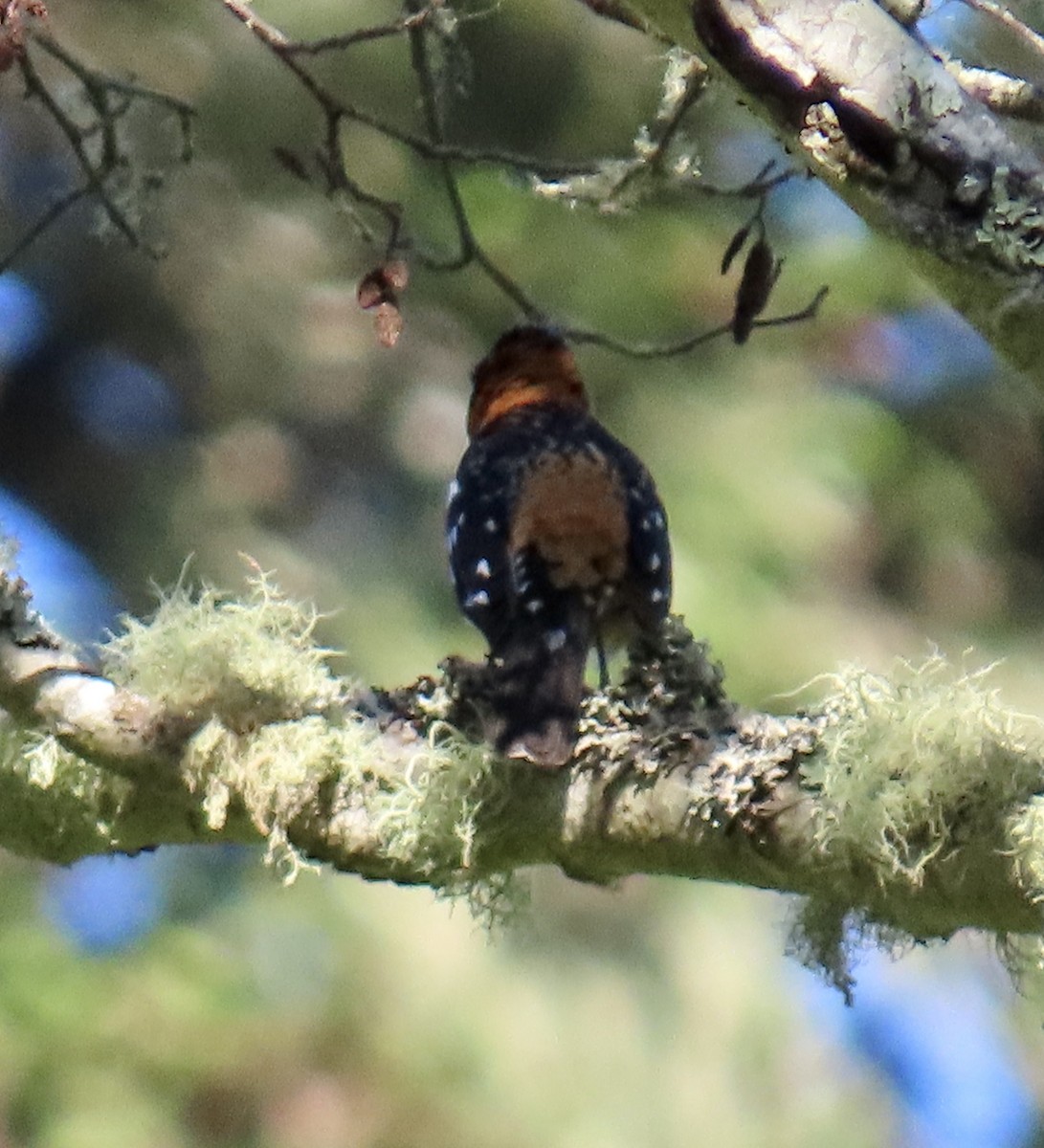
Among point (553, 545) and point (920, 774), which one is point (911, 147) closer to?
point (920, 774)

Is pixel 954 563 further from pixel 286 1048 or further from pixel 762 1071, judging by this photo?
pixel 286 1048

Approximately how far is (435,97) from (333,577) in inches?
91.6

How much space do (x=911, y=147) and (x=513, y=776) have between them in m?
0.94

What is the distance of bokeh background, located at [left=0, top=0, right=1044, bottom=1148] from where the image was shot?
13.2 feet

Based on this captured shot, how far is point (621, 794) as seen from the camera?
221 cm

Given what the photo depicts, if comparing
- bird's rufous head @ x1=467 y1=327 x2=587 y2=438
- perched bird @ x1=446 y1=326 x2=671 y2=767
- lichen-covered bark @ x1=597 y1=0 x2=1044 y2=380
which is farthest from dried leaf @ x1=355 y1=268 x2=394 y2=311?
bird's rufous head @ x1=467 y1=327 x2=587 y2=438

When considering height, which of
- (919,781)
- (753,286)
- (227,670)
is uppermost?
(753,286)

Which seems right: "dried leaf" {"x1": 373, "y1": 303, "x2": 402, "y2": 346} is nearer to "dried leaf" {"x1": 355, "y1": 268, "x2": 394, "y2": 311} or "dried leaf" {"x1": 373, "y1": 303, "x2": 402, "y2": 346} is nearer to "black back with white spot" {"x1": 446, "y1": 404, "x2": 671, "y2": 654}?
"dried leaf" {"x1": 355, "y1": 268, "x2": 394, "y2": 311}

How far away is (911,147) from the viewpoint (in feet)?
5.72

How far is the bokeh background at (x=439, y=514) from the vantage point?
402cm

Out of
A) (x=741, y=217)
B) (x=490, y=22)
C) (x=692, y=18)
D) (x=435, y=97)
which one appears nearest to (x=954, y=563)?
(x=741, y=217)

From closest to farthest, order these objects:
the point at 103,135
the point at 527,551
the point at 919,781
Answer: the point at 919,781
the point at 103,135
the point at 527,551

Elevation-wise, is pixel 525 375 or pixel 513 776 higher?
pixel 513 776

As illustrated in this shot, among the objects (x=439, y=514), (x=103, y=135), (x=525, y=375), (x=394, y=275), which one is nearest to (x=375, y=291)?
(x=394, y=275)
